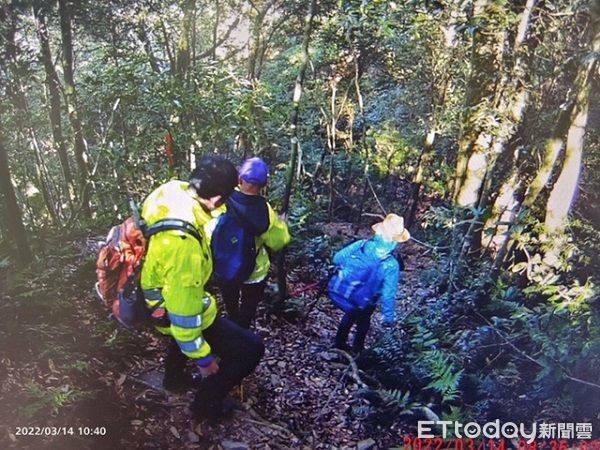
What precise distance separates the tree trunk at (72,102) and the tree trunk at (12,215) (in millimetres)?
1428

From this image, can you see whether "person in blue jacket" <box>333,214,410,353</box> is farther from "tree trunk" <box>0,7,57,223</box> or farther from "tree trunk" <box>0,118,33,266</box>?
"tree trunk" <box>0,7,57,223</box>

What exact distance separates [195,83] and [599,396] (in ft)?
13.2

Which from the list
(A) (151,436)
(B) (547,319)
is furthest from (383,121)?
(A) (151,436)

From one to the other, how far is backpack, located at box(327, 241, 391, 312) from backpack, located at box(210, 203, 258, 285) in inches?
34.4

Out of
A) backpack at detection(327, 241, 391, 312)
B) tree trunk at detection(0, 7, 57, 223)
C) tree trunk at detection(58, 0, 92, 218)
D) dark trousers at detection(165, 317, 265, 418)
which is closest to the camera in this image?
dark trousers at detection(165, 317, 265, 418)

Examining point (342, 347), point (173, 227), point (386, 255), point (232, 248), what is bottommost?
point (342, 347)

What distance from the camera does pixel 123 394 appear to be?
2.78 m

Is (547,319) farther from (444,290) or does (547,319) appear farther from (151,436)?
(151,436)

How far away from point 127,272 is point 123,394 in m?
0.82

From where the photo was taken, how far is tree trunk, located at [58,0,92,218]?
4621 mm

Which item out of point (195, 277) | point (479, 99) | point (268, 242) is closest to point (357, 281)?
point (268, 242)

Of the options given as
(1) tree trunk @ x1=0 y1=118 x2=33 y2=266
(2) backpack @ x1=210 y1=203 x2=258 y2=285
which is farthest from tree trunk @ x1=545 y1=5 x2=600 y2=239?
(1) tree trunk @ x1=0 y1=118 x2=33 y2=266

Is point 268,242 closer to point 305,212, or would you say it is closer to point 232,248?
point 232,248
